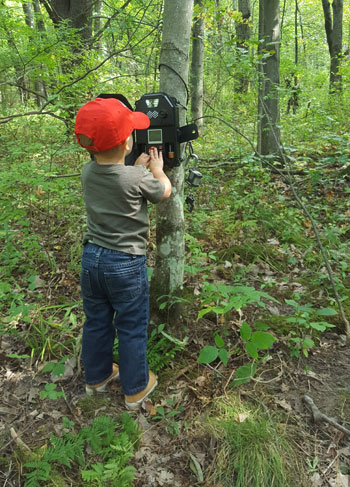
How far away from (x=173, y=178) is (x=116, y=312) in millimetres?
1066

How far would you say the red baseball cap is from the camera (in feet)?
5.93

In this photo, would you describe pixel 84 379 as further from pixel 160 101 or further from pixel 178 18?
pixel 178 18

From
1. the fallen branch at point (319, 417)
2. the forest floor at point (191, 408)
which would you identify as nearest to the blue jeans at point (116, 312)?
the forest floor at point (191, 408)

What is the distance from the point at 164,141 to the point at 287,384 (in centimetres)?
193

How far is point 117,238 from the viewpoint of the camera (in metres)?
2.04

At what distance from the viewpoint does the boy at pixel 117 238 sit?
1869 mm

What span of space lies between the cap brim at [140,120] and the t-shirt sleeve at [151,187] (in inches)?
11.1

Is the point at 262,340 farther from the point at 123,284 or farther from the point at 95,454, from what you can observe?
the point at 95,454

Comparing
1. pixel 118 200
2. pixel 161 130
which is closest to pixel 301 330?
pixel 118 200

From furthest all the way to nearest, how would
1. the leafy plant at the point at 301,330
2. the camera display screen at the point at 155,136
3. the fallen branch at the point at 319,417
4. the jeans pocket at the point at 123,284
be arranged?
1. the leafy plant at the point at 301,330
2. the camera display screen at the point at 155,136
3. the jeans pocket at the point at 123,284
4. the fallen branch at the point at 319,417

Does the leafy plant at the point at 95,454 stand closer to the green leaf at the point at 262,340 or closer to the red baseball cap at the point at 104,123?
the green leaf at the point at 262,340

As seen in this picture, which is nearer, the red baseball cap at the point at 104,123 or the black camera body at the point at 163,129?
the red baseball cap at the point at 104,123

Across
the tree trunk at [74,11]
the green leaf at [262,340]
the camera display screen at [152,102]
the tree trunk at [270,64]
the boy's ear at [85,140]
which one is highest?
the tree trunk at [74,11]

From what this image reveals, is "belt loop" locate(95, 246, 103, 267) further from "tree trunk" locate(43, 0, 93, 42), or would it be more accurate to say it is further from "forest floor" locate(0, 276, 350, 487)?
"tree trunk" locate(43, 0, 93, 42)
